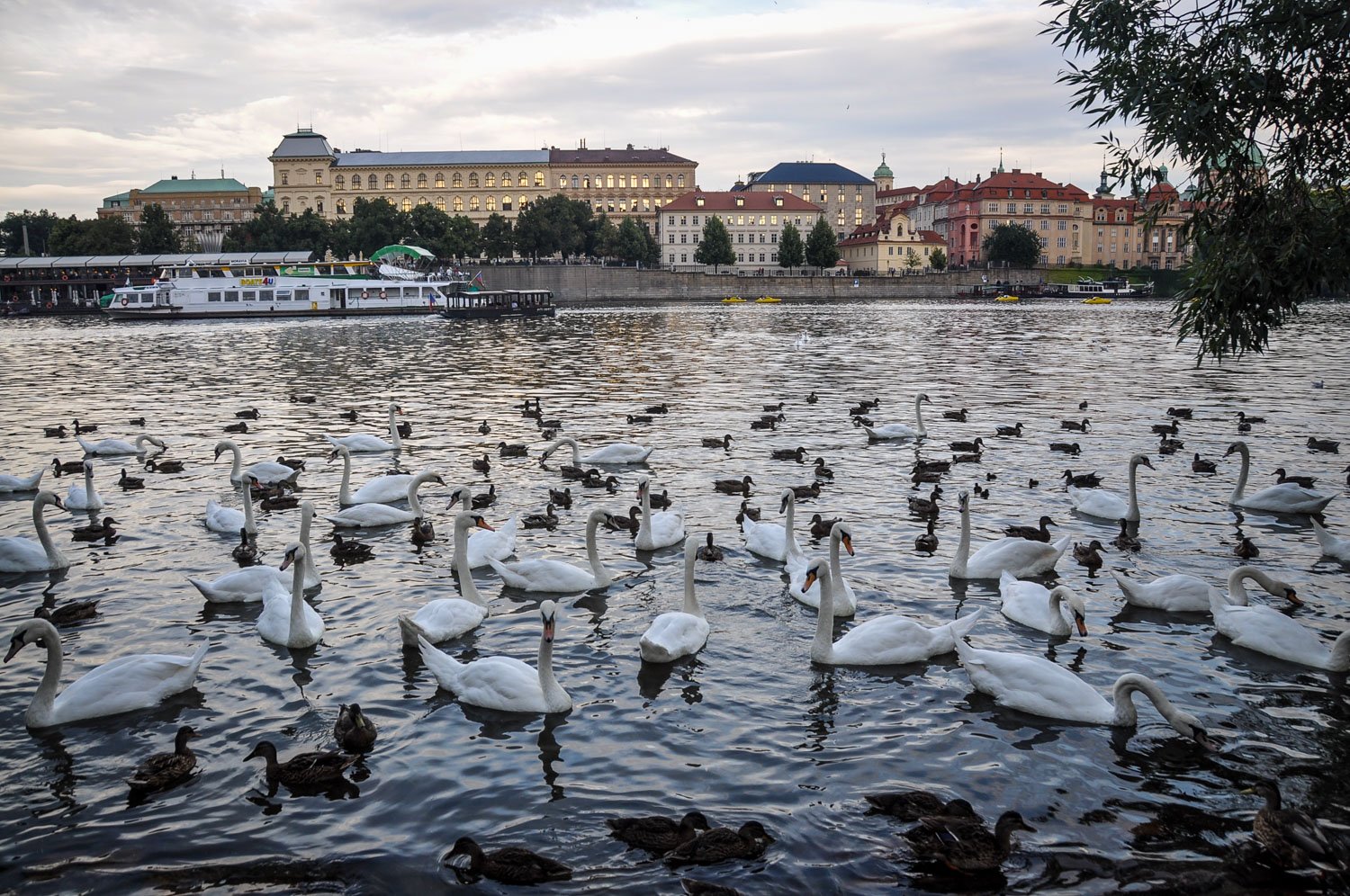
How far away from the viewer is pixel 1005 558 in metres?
11.9

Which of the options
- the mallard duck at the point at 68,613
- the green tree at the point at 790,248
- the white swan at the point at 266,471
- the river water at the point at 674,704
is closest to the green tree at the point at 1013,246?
the green tree at the point at 790,248

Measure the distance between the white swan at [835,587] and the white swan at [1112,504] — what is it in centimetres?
521

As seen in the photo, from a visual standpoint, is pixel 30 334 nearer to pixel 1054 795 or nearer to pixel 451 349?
pixel 451 349

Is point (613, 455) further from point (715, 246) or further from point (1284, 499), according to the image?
point (715, 246)

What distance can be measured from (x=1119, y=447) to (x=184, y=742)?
18304mm

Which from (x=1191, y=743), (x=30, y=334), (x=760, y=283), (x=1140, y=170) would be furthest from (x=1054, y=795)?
(x=760, y=283)

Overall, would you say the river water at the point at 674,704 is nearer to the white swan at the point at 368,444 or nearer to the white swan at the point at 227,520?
the white swan at the point at 227,520

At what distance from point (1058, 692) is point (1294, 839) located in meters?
2.30

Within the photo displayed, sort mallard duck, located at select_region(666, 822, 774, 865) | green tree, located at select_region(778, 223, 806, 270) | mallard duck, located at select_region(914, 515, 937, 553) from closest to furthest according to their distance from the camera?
mallard duck, located at select_region(666, 822, 774, 865) → mallard duck, located at select_region(914, 515, 937, 553) → green tree, located at select_region(778, 223, 806, 270)

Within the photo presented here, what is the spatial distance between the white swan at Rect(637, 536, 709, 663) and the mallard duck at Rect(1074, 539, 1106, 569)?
5069mm

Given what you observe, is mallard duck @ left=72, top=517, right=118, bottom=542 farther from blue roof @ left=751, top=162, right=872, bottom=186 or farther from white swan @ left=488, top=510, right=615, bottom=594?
blue roof @ left=751, top=162, right=872, bottom=186

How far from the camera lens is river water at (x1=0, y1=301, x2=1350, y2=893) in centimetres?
660

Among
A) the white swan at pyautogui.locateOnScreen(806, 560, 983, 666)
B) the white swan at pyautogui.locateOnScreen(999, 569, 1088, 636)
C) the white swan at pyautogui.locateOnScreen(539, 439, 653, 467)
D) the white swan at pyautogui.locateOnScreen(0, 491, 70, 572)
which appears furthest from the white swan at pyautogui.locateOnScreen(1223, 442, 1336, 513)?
the white swan at pyautogui.locateOnScreen(0, 491, 70, 572)

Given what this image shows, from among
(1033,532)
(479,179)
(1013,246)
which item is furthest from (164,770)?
(479,179)
